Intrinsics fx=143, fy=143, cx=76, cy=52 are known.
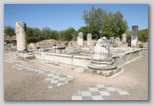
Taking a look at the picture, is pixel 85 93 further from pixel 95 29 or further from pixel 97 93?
pixel 95 29

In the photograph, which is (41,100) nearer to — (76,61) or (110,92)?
(110,92)

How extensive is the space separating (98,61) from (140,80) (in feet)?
4.40

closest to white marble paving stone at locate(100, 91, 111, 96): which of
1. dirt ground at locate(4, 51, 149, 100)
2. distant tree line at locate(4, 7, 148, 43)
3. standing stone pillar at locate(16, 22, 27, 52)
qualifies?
dirt ground at locate(4, 51, 149, 100)

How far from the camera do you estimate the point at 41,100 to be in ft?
10.7

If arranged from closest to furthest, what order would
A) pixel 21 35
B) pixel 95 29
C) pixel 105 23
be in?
pixel 21 35, pixel 105 23, pixel 95 29

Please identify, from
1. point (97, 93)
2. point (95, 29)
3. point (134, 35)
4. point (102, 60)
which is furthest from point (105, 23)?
point (97, 93)

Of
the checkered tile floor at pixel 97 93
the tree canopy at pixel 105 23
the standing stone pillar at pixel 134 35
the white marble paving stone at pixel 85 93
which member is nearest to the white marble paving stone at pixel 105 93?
the checkered tile floor at pixel 97 93

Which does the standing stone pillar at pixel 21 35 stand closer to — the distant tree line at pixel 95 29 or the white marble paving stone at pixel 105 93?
the white marble paving stone at pixel 105 93

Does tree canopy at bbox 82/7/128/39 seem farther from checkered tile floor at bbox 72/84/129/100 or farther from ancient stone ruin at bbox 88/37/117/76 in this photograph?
checkered tile floor at bbox 72/84/129/100

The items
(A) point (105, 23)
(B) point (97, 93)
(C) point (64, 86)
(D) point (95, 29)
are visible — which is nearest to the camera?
(B) point (97, 93)

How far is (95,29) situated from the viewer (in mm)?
25281

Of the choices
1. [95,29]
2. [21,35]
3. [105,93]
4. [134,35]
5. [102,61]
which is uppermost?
[95,29]

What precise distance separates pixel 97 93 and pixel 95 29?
22.7 metres

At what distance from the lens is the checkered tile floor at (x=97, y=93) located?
10.5ft
